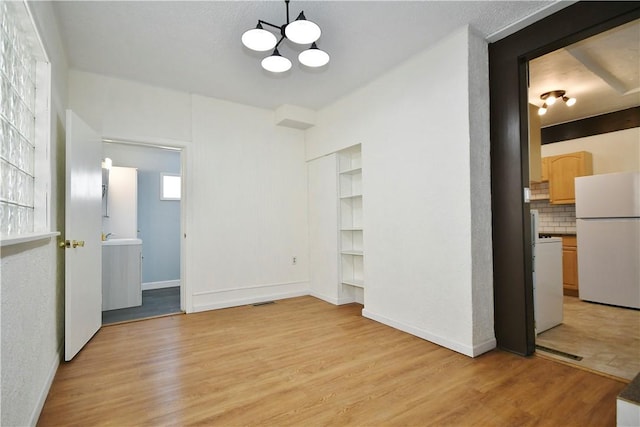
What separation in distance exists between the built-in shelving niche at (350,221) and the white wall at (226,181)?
76 centimetres

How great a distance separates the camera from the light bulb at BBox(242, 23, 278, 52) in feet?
7.36

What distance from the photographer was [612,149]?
472cm

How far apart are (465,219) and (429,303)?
2.84 feet

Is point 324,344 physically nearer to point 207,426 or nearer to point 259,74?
point 207,426

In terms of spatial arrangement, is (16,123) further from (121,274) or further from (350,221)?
(350,221)

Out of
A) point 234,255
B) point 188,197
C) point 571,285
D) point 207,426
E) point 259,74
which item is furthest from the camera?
point 571,285

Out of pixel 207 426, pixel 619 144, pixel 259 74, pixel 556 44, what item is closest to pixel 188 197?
pixel 259 74

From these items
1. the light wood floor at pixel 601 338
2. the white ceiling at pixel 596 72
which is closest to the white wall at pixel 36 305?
the light wood floor at pixel 601 338

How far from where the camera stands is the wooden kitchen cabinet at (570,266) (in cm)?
460

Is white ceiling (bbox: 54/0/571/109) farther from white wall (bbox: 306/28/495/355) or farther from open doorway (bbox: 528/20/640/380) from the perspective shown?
open doorway (bbox: 528/20/640/380)

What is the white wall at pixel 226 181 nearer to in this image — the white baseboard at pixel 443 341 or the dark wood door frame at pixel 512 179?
the white baseboard at pixel 443 341

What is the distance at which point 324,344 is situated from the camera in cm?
278

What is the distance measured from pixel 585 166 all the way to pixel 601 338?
10.2 feet

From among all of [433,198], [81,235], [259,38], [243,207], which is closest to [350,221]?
[243,207]
